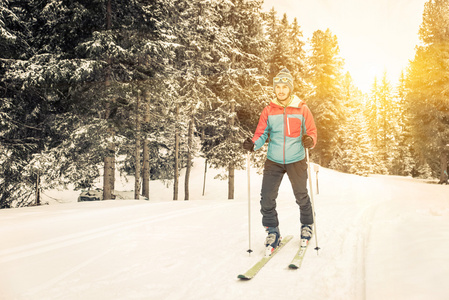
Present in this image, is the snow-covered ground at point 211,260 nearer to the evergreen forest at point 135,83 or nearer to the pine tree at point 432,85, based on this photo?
the evergreen forest at point 135,83

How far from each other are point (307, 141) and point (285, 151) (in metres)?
0.34

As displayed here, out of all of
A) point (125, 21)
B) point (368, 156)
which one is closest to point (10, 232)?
point (125, 21)

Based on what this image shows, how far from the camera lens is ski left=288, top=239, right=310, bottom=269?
3213mm

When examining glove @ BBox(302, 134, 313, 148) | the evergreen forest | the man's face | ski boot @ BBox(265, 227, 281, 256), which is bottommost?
ski boot @ BBox(265, 227, 281, 256)

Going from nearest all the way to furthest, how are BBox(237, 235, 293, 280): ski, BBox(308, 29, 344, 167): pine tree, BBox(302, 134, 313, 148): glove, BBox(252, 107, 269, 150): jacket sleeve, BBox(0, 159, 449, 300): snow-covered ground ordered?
BBox(0, 159, 449, 300): snow-covered ground
BBox(237, 235, 293, 280): ski
BBox(302, 134, 313, 148): glove
BBox(252, 107, 269, 150): jacket sleeve
BBox(308, 29, 344, 167): pine tree

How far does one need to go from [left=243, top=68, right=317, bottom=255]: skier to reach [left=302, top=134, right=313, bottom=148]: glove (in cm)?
2

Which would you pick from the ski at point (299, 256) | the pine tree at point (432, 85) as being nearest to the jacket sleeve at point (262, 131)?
the ski at point (299, 256)

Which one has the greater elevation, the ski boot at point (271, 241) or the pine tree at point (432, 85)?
the pine tree at point (432, 85)

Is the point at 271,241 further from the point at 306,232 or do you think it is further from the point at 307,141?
the point at 307,141

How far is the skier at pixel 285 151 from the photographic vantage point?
404 centimetres

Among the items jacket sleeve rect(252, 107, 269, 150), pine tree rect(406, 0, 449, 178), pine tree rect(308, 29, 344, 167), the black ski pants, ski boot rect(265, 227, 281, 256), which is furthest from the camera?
pine tree rect(308, 29, 344, 167)

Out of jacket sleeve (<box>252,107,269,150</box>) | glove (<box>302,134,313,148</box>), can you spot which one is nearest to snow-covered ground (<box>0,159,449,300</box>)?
glove (<box>302,134,313,148</box>)

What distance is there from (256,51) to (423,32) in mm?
17532

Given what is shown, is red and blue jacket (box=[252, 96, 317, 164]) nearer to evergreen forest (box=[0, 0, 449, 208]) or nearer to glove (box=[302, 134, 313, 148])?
glove (box=[302, 134, 313, 148])
